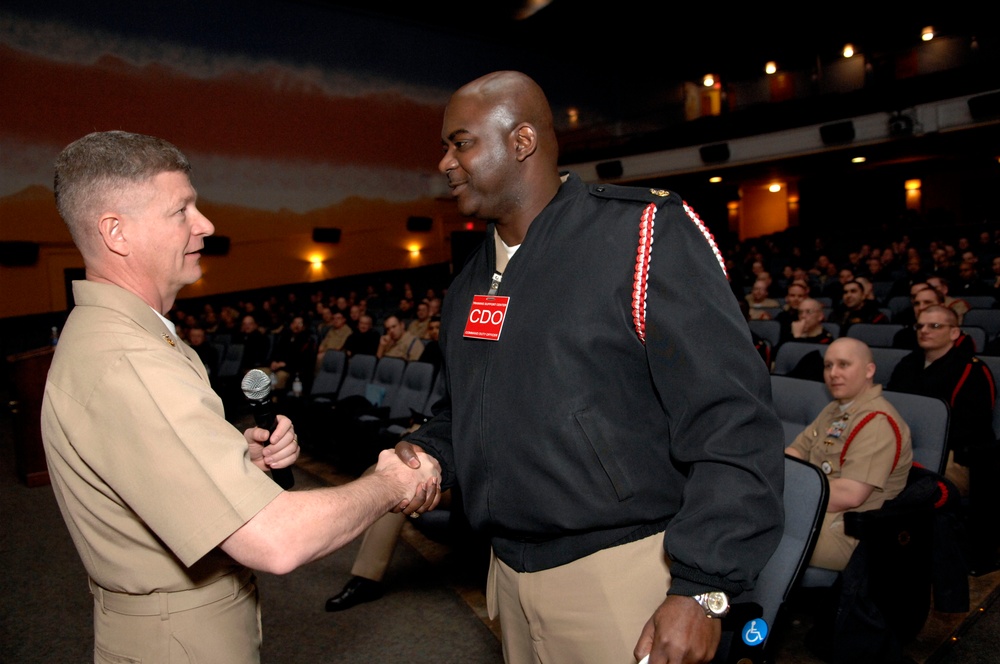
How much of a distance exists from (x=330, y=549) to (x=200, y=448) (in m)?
0.25

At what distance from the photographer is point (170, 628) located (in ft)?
3.74

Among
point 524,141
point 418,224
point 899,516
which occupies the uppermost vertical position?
point 418,224

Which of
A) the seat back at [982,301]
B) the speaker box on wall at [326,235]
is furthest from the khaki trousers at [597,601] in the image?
the speaker box on wall at [326,235]

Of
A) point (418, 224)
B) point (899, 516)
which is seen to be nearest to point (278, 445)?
point (899, 516)

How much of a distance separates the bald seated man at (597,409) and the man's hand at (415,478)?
0.04 metres

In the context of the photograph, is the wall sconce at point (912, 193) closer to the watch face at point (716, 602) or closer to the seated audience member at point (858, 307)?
the seated audience member at point (858, 307)

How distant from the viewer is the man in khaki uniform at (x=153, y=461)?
0.99 m

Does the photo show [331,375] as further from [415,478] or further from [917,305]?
[415,478]

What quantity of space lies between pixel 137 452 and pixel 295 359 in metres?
7.13

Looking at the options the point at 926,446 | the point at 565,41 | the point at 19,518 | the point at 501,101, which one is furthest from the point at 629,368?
the point at 565,41

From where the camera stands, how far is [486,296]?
1334 mm

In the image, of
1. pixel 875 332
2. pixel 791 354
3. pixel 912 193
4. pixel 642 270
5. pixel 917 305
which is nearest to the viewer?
pixel 642 270

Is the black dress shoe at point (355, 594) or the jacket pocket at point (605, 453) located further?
the black dress shoe at point (355, 594)

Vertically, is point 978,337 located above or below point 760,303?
below
